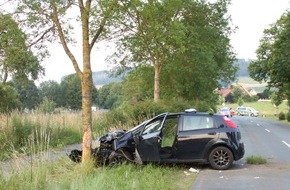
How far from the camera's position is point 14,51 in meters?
11.1

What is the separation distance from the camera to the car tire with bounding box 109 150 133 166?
1145cm

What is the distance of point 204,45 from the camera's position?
28.6 m

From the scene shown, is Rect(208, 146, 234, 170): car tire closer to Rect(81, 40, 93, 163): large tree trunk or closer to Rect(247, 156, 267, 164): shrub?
Rect(247, 156, 267, 164): shrub

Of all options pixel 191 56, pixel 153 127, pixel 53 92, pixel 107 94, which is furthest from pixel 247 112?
pixel 153 127

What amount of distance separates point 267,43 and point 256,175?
4891cm

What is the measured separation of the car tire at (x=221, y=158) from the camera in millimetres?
12094

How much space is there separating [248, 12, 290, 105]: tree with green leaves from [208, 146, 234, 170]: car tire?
1473 inches

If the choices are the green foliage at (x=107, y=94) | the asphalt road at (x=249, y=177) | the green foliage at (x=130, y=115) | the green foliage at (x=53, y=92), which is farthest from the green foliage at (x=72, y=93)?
the asphalt road at (x=249, y=177)

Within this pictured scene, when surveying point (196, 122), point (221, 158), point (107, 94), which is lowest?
point (107, 94)

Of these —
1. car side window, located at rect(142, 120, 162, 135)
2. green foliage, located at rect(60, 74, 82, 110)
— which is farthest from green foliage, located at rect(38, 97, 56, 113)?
green foliage, located at rect(60, 74, 82, 110)

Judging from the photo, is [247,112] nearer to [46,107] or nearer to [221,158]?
[46,107]

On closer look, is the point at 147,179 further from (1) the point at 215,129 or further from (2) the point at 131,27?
(2) the point at 131,27

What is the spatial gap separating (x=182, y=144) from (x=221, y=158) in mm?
1209

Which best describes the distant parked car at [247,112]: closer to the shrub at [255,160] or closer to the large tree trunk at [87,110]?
the shrub at [255,160]
